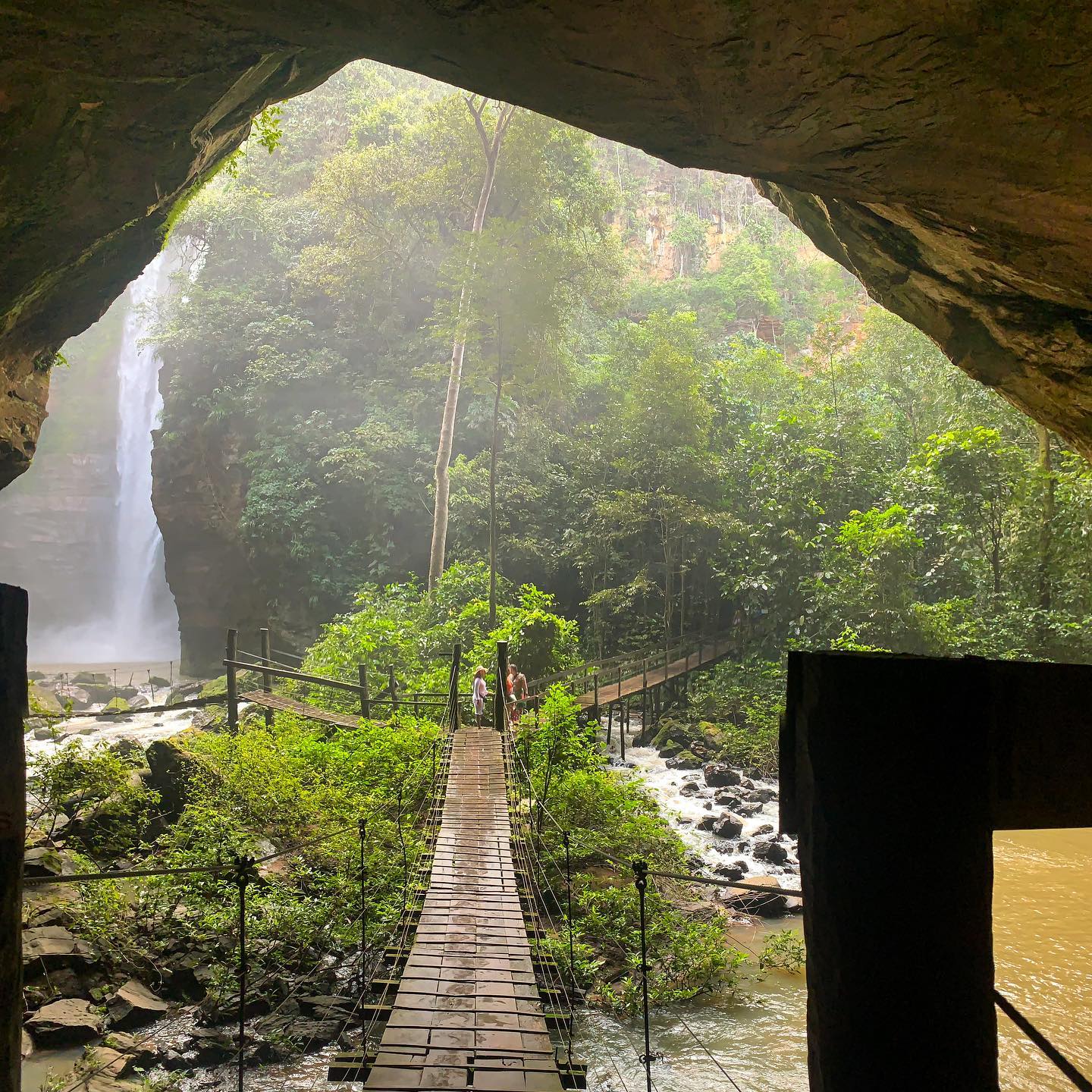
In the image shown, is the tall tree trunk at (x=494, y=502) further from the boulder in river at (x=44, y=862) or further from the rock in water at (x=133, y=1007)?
the rock in water at (x=133, y=1007)

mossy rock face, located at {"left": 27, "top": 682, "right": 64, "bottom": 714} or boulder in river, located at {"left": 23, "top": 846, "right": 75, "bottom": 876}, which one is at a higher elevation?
mossy rock face, located at {"left": 27, "top": 682, "right": 64, "bottom": 714}

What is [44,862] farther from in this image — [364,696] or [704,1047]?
[704,1047]

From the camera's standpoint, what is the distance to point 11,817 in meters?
1.37

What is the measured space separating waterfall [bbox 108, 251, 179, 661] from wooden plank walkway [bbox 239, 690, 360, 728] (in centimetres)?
1858

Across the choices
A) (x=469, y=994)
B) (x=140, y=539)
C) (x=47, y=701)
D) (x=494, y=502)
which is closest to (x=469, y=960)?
(x=469, y=994)

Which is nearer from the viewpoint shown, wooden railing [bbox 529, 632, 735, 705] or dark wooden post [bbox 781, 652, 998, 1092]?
dark wooden post [bbox 781, 652, 998, 1092]

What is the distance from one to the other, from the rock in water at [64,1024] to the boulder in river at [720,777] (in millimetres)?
8540

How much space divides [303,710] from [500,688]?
256 cm

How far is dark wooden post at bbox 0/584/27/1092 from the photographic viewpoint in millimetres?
1354

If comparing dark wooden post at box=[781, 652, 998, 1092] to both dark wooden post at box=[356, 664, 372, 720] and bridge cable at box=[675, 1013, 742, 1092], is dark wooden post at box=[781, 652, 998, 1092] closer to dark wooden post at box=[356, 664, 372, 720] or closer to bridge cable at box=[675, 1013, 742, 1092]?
bridge cable at box=[675, 1013, 742, 1092]

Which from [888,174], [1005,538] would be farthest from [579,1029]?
[1005,538]

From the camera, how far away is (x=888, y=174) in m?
4.23

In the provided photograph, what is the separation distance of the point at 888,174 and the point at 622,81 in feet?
5.08

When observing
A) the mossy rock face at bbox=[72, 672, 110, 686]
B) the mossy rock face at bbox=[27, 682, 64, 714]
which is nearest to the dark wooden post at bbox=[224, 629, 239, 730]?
the mossy rock face at bbox=[27, 682, 64, 714]
